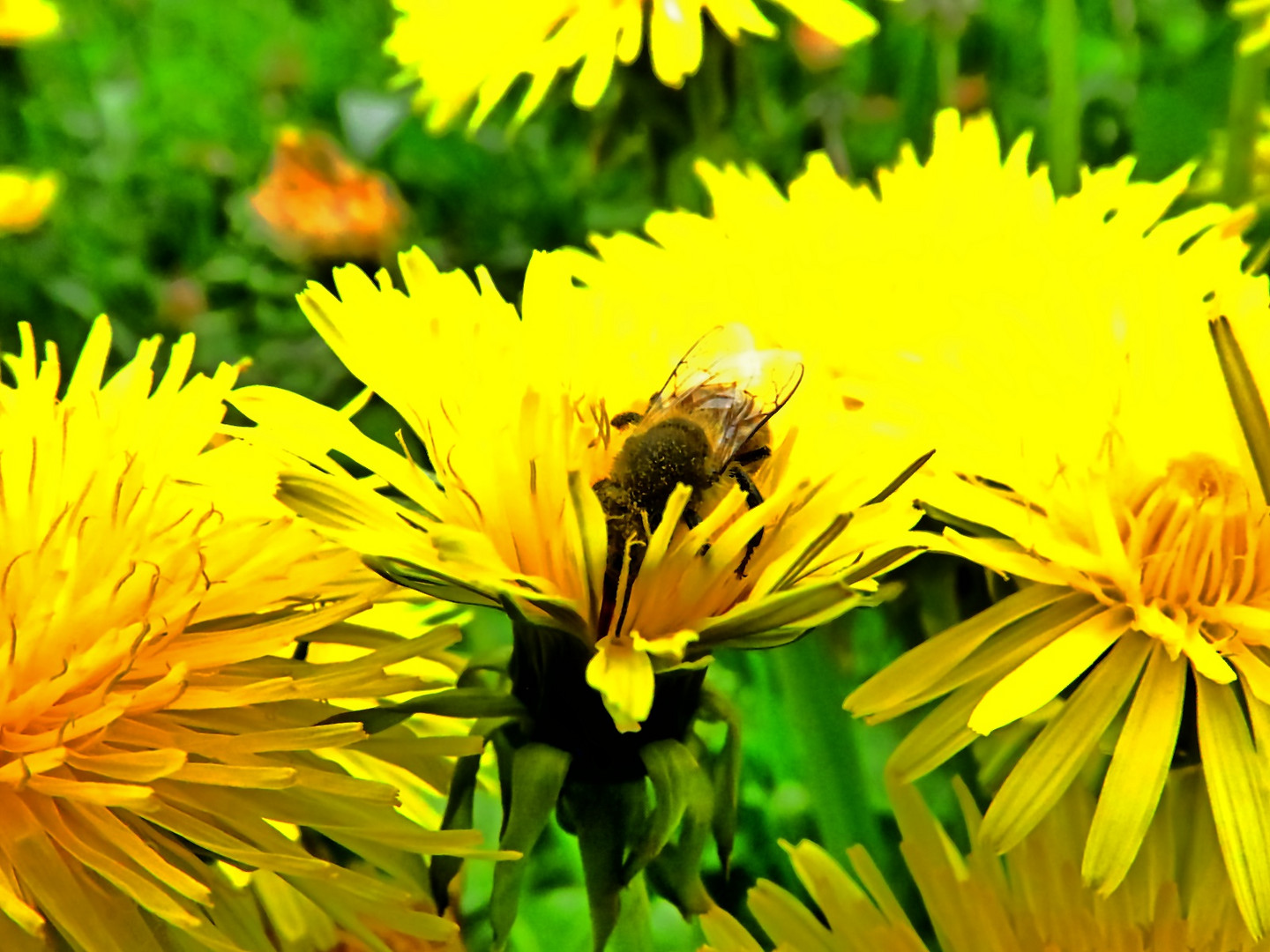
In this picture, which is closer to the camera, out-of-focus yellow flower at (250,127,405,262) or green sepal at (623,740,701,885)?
green sepal at (623,740,701,885)

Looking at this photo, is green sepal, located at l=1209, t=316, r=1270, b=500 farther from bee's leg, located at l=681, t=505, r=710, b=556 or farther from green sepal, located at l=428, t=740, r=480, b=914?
green sepal, located at l=428, t=740, r=480, b=914

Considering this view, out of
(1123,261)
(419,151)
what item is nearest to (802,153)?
(419,151)

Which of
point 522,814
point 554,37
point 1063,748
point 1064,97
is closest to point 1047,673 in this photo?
point 1063,748

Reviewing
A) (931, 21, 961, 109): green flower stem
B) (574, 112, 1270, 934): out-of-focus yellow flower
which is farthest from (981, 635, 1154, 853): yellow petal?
(931, 21, 961, 109): green flower stem

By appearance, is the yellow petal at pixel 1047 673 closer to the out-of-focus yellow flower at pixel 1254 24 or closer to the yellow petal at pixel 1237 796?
the yellow petal at pixel 1237 796

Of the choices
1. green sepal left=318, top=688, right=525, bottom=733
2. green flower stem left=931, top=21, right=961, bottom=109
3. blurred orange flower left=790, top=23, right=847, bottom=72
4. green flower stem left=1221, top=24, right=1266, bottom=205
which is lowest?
green sepal left=318, top=688, right=525, bottom=733

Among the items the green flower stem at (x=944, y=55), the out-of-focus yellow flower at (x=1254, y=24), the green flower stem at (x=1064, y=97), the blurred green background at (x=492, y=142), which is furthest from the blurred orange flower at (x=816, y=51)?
the out-of-focus yellow flower at (x=1254, y=24)
